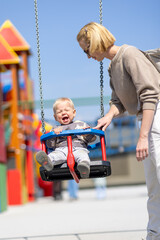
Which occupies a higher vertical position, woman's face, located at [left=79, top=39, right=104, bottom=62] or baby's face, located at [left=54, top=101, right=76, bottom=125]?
woman's face, located at [left=79, top=39, right=104, bottom=62]

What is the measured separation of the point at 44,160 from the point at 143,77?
3.14ft

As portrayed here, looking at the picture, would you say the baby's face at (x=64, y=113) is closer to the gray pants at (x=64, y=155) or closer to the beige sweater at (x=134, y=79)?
the gray pants at (x=64, y=155)

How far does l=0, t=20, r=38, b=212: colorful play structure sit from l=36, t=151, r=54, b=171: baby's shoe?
25.8 feet

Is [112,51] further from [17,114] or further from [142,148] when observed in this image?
[17,114]

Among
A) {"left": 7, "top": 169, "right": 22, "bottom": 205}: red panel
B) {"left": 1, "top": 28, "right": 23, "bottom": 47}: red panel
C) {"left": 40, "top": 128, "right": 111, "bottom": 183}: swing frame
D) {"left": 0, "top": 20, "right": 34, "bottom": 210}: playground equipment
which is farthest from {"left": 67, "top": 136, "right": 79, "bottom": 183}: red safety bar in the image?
{"left": 1, "top": 28, "right": 23, "bottom": 47}: red panel

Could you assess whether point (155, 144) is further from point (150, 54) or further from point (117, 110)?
point (150, 54)

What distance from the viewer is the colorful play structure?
11977 millimetres

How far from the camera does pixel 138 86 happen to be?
2531 millimetres

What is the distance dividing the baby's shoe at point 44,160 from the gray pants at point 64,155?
4.4 inches

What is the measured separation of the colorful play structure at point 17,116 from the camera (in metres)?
12.0

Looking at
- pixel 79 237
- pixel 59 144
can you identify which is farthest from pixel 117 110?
pixel 79 237

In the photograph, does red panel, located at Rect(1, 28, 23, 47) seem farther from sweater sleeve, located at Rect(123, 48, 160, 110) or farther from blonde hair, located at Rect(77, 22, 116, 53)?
sweater sleeve, located at Rect(123, 48, 160, 110)

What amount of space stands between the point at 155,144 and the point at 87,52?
79 cm

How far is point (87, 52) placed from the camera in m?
2.78
